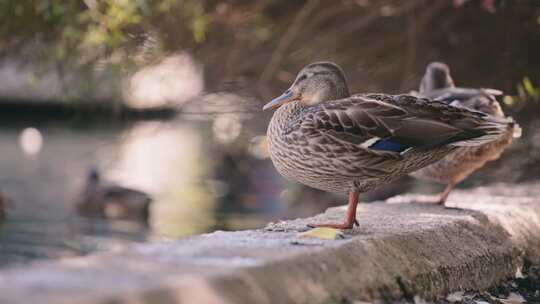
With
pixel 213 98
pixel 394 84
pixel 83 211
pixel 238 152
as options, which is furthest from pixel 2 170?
pixel 394 84

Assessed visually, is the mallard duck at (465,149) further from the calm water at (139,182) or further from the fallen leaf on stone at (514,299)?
the calm water at (139,182)

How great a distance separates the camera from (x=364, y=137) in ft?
12.3

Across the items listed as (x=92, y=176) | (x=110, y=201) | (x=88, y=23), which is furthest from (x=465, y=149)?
(x=92, y=176)

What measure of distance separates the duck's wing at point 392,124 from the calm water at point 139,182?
10.2ft

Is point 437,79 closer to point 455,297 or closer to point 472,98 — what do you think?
point 472,98

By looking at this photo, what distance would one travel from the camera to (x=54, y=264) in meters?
2.70

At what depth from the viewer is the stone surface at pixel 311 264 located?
2.45 m

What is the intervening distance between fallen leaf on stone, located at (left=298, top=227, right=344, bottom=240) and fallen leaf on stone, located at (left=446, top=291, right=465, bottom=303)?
0.46 meters

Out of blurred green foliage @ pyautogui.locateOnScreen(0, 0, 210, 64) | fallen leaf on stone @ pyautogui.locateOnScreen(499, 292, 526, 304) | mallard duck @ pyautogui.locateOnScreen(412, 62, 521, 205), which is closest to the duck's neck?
fallen leaf on stone @ pyautogui.locateOnScreen(499, 292, 526, 304)

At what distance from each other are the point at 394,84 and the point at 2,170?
6823 mm

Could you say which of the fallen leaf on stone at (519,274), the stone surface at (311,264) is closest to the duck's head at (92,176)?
the stone surface at (311,264)

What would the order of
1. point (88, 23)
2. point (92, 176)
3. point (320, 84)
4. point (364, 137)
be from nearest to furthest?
point (364, 137)
point (320, 84)
point (88, 23)
point (92, 176)

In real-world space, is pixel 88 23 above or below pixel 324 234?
above

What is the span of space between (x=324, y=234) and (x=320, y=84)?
0.87 m
